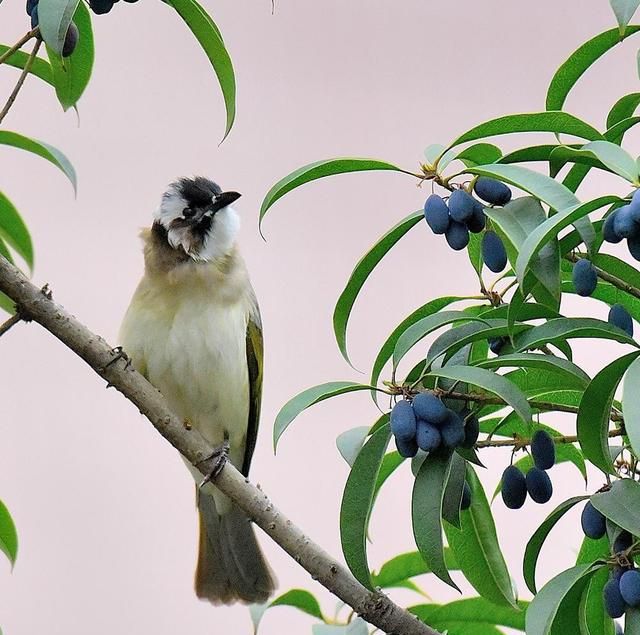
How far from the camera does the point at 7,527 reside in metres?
1.39

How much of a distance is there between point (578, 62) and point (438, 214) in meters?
0.28

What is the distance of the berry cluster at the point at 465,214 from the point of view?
98cm

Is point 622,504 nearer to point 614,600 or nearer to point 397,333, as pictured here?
point 614,600

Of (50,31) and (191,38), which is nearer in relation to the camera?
(50,31)

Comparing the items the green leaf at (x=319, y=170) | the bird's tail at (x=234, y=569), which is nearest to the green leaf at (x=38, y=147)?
the green leaf at (x=319, y=170)

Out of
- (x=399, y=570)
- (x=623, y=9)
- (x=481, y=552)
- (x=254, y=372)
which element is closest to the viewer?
(x=623, y=9)

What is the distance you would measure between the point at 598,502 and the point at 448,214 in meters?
0.29

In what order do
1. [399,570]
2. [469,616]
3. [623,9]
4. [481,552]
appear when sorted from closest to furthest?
[623,9] → [481,552] → [469,616] → [399,570]

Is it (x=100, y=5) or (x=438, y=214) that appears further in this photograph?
(x=100, y=5)

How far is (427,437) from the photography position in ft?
3.16

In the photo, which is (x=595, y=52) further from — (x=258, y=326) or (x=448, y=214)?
(x=258, y=326)

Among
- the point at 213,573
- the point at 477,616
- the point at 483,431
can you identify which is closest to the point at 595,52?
the point at 483,431

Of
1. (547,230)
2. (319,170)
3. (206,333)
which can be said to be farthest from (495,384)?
(206,333)

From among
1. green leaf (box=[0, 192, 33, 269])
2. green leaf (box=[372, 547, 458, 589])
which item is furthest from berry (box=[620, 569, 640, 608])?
green leaf (box=[0, 192, 33, 269])
